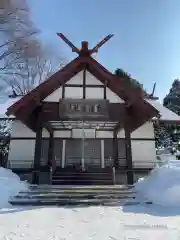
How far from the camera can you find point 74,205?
6.00 m

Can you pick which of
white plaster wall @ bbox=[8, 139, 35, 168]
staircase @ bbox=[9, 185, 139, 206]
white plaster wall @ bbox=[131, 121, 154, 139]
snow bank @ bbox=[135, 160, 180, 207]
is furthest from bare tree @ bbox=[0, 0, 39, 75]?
snow bank @ bbox=[135, 160, 180, 207]

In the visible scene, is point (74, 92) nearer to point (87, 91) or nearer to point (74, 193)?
point (87, 91)

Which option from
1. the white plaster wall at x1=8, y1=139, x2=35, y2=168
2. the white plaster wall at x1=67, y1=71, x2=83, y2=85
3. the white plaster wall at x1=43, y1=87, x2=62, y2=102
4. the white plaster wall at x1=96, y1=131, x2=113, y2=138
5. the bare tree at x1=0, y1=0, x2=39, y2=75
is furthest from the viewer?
the bare tree at x1=0, y1=0, x2=39, y2=75

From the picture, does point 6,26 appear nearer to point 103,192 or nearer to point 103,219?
point 103,192

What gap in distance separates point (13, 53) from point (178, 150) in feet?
42.7

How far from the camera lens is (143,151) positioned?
12.6 meters

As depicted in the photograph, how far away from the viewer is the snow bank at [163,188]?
5.87 meters

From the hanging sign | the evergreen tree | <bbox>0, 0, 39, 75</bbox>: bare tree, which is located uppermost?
<bbox>0, 0, 39, 75</bbox>: bare tree

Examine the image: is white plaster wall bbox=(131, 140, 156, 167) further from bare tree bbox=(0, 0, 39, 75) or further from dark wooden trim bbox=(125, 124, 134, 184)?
bare tree bbox=(0, 0, 39, 75)

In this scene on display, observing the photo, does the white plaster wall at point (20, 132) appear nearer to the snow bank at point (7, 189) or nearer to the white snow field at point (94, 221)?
the snow bank at point (7, 189)

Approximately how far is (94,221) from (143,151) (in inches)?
339

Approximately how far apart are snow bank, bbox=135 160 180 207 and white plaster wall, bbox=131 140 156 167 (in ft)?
16.1

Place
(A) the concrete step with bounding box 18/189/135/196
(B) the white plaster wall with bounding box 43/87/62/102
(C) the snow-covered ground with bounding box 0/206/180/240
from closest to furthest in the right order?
(C) the snow-covered ground with bounding box 0/206/180/240 → (A) the concrete step with bounding box 18/189/135/196 → (B) the white plaster wall with bounding box 43/87/62/102

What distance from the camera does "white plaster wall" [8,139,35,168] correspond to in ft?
A: 39.7
